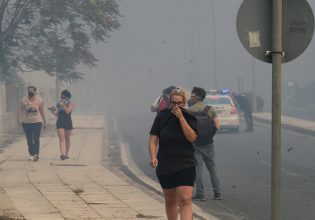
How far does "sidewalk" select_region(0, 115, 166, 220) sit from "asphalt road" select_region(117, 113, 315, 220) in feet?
3.72

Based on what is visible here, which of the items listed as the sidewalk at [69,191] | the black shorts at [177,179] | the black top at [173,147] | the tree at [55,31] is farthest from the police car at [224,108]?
the black shorts at [177,179]

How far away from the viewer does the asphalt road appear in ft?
41.3

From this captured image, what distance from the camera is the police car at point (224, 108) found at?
32906mm

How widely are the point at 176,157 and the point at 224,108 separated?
24416 mm

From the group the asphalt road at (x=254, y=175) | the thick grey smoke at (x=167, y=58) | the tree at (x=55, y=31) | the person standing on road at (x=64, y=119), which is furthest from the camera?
the thick grey smoke at (x=167, y=58)

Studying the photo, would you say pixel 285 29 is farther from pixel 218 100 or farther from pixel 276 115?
pixel 218 100

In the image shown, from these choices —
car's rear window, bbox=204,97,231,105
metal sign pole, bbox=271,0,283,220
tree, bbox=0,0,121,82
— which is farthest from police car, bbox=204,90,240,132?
metal sign pole, bbox=271,0,283,220

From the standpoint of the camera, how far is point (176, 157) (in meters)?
8.71

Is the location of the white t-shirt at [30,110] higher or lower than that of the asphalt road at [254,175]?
higher

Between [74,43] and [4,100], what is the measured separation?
522 centimetres

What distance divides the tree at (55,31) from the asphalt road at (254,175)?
438 centimetres

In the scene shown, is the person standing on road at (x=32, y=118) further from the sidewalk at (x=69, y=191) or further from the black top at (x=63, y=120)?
the black top at (x=63, y=120)

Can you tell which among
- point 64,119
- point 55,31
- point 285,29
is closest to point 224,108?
point 55,31

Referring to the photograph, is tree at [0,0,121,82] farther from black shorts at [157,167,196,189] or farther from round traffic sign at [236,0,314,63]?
round traffic sign at [236,0,314,63]
